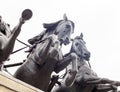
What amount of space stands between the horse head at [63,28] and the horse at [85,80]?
0.30 meters

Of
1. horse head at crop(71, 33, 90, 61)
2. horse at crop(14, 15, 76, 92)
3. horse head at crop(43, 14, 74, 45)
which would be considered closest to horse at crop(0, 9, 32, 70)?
horse at crop(14, 15, 76, 92)

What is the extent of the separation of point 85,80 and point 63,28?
2.37 ft

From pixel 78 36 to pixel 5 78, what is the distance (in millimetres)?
2466

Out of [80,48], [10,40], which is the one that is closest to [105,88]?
[80,48]

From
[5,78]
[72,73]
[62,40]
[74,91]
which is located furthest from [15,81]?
[74,91]

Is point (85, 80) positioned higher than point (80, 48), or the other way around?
point (80, 48)

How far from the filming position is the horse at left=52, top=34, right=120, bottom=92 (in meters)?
4.16

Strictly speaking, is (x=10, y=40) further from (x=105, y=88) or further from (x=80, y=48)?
(x=105, y=88)

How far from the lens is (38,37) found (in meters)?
4.25

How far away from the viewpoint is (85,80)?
424 cm

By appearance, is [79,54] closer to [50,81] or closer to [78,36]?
[78,36]

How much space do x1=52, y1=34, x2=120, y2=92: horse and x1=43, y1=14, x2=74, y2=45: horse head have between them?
30cm

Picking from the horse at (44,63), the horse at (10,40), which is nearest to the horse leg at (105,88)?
the horse at (44,63)

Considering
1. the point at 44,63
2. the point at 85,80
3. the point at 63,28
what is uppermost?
the point at 63,28
